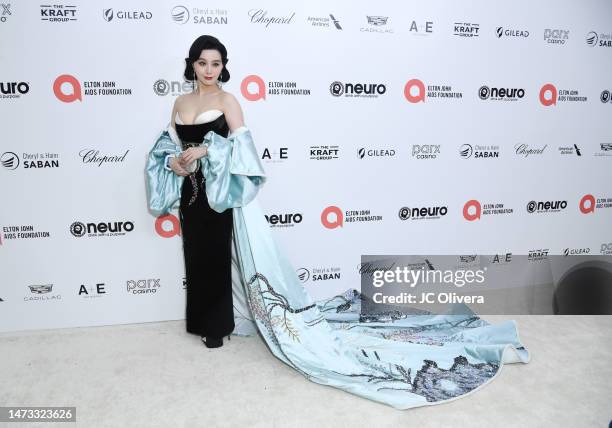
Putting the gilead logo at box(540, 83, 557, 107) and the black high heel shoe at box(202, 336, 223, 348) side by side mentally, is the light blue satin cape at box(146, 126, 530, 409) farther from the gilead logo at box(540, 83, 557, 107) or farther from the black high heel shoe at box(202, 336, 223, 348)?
the gilead logo at box(540, 83, 557, 107)

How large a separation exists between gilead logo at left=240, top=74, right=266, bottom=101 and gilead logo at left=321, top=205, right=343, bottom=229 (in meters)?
0.83

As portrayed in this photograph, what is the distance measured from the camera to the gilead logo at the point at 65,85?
8.52 feet

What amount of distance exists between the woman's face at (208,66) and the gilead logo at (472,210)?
6.33ft

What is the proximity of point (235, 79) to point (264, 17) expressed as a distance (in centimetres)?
40

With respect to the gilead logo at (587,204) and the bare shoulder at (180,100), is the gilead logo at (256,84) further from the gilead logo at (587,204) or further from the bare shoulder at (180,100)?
the gilead logo at (587,204)

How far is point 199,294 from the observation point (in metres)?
2.61

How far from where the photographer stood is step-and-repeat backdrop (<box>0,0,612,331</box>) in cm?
263

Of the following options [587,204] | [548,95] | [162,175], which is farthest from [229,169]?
[587,204]

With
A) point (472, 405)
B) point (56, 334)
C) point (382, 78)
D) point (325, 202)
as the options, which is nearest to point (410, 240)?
point (325, 202)

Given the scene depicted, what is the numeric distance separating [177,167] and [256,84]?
2.43 feet

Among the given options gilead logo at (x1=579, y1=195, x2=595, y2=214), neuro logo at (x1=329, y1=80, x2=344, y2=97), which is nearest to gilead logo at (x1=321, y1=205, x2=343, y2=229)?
neuro logo at (x1=329, y1=80, x2=344, y2=97)

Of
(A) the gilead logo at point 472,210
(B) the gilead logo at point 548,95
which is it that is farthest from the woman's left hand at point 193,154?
(B) the gilead logo at point 548,95

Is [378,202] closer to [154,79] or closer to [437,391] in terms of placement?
[437,391]

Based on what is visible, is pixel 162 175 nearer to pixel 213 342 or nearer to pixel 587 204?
pixel 213 342
